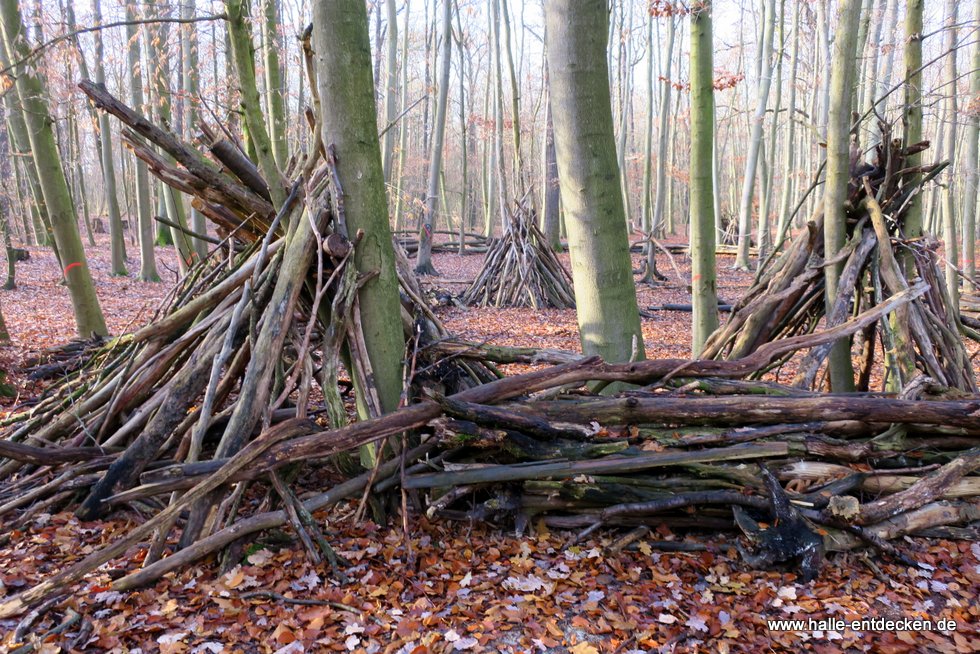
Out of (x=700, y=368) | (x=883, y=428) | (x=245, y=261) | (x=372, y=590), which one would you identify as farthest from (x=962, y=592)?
(x=245, y=261)

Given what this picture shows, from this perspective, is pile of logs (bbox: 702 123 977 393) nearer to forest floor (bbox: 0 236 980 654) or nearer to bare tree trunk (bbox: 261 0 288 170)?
forest floor (bbox: 0 236 980 654)

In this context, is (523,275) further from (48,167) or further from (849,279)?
(849,279)

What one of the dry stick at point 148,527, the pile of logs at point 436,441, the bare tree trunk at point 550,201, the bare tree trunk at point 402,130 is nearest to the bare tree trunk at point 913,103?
the pile of logs at point 436,441

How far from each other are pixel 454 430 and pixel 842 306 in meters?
2.62

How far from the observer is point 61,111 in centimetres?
2219

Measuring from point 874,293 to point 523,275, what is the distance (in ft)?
22.1

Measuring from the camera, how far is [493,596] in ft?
8.52

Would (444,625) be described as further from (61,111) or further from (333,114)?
(61,111)

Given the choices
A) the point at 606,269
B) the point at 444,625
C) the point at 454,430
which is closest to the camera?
the point at 444,625

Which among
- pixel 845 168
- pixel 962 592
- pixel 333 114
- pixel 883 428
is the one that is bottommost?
pixel 962 592

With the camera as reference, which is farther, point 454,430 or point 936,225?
point 936,225

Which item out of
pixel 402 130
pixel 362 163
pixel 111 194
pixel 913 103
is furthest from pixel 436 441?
pixel 402 130

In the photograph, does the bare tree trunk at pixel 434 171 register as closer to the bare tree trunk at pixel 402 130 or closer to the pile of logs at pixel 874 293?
the bare tree trunk at pixel 402 130

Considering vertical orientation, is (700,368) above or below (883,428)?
above
